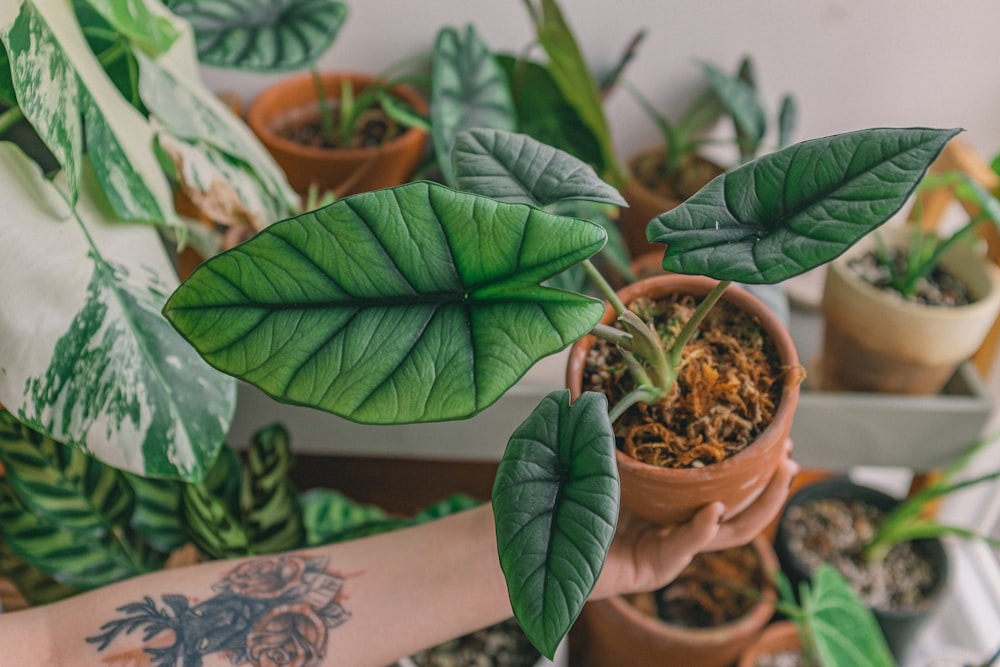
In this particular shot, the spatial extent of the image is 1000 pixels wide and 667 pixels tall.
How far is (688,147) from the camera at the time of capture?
1.32 m

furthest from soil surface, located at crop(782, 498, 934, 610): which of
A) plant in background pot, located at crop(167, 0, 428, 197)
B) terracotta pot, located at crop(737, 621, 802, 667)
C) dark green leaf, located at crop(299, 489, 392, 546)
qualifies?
plant in background pot, located at crop(167, 0, 428, 197)

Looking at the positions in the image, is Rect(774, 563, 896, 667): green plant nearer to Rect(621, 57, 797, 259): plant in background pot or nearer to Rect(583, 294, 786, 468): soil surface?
Rect(583, 294, 786, 468): soil surface

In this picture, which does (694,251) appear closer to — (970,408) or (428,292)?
(428,292)

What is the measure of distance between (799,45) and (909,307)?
0.48 meters

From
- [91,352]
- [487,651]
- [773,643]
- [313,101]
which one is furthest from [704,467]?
[313,101]

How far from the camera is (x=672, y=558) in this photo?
2.39ft

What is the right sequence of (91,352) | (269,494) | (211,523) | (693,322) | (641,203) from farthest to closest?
(641,203), (269,494), (211,523), (91,352), (693,322)

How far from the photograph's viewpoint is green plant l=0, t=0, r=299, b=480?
0.69 m

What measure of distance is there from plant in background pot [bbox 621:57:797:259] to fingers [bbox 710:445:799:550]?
548 millimetres

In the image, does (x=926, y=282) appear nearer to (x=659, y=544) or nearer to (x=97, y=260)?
(x=659, y=544)

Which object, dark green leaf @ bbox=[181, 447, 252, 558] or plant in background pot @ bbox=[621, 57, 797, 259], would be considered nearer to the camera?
dark green leaf @ bbox=[181, 447, 252, 558]

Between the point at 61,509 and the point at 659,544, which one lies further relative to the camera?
the point at 61,509

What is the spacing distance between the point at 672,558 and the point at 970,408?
65 centimetres

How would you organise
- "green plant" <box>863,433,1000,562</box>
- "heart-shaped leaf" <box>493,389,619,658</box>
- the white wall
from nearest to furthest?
"heart-shaped leaf" <box>493,389,619,658</box>, "green plant" <box>863,433,1000,562</box>, the white wall
